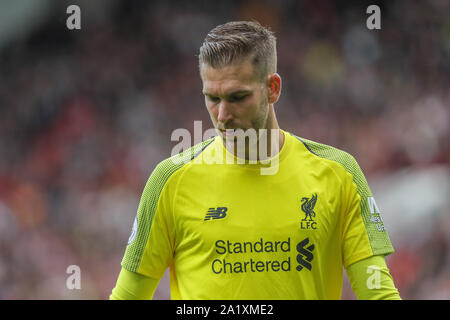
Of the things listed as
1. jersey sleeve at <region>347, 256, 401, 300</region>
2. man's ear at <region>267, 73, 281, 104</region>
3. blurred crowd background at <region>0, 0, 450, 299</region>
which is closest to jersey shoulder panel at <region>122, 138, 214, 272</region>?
man's ear at <region>267, 73, 281, 104</region>

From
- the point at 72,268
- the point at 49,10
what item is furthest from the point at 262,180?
the point at 49,10

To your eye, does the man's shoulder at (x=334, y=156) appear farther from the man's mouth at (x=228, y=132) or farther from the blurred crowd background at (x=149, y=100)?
the blurred crowd background at (x=149, y=100)

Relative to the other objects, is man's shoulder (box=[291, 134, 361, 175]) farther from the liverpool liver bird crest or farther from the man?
the liverpool liver bird crest

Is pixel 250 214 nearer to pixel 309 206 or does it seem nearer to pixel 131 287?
pixel 309 206

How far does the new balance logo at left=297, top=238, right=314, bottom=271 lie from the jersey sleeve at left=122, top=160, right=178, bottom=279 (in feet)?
1.86

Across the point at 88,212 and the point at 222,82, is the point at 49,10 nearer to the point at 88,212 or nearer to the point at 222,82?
the point at 88,212

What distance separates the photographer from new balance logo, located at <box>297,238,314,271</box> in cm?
265

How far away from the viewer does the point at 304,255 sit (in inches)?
104

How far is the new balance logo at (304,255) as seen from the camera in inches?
104

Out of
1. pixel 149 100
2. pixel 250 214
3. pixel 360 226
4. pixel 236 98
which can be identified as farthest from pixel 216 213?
pixel 149 100

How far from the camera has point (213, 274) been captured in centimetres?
265

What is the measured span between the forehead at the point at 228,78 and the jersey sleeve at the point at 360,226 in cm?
64

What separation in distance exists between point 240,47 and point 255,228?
2.57 ft

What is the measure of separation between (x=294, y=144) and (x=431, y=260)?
4812 millimetres
